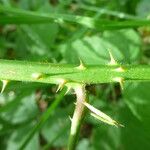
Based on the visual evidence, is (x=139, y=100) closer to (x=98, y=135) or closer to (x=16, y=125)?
(x=98, y=135)

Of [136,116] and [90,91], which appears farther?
[90,91]

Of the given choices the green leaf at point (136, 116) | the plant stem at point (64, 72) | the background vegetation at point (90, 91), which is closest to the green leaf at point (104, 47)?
the background vegetation at point (90, 91)

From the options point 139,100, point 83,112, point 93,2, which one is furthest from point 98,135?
point 83,112

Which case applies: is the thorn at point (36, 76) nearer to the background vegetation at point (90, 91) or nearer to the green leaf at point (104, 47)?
the background vegetation at point (90, 91)

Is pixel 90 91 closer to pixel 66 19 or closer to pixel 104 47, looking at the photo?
pixel 104 47

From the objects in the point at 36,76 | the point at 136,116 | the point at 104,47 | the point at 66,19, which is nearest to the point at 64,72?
the point at 36,76

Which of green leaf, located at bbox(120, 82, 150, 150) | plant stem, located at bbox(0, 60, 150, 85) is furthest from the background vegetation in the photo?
plant stem, located at bbox(0, 60, 150, 85)
